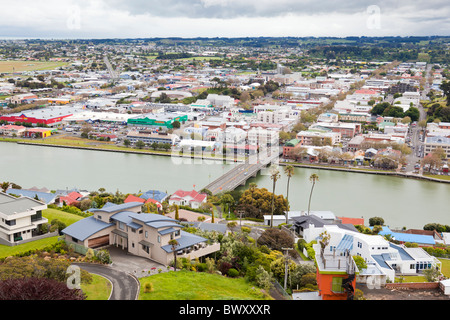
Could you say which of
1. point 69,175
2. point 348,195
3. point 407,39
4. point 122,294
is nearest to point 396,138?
point 348,195

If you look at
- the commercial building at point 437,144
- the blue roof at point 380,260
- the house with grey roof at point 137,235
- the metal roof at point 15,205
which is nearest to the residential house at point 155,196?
the metal roof at point 15,205

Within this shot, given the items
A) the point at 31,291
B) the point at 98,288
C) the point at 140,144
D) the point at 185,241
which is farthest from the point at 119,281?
the point at 140,144

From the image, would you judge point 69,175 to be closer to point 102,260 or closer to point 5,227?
point 5,227

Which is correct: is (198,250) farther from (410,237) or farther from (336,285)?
(410,237)

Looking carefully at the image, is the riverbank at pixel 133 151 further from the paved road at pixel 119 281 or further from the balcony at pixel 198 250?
the paved road at pixel 119 281

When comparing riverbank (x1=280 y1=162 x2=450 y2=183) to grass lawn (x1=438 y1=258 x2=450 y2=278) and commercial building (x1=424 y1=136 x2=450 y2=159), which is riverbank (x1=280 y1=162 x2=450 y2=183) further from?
grass lawn (x1=438 y1=258 x2=450 y2=278)

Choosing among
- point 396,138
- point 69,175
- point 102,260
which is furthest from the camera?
point 396,138
